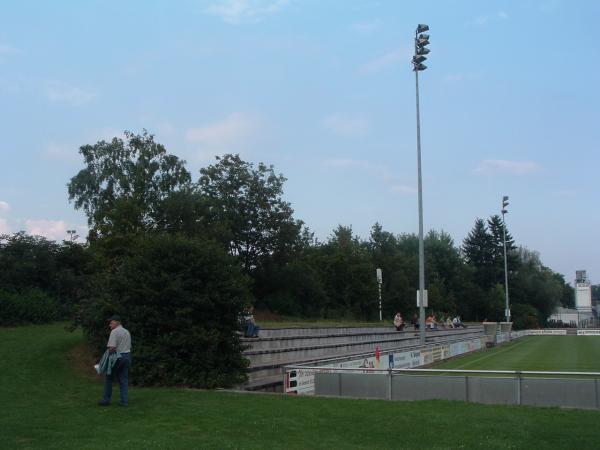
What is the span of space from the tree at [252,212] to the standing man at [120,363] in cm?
5296

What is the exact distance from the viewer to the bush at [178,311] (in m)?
15.5

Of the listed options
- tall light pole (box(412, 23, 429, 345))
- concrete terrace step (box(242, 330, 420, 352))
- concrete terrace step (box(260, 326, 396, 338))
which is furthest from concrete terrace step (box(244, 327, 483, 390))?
tall light pole (box(412, 23, 429, 345))

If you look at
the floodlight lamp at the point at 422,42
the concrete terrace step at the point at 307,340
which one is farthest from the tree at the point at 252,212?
the floodlight lamp at the point at 422,42

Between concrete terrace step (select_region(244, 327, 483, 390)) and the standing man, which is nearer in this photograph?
the standing man

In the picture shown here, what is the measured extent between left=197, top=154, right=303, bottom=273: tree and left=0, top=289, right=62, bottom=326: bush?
39.6 metres

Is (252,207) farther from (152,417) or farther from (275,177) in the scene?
(152,417)

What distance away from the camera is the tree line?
15922 mm

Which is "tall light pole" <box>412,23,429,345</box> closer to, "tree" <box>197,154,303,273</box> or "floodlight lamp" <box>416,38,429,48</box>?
"floodlight lamp" <box>416,38,429,48</box>

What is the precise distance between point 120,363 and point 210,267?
4447 mm

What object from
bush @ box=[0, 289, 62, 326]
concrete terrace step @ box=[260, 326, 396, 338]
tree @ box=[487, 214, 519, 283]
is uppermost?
tree @ box=[487, 214, 519, 283]

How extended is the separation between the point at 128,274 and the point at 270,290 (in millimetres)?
50807

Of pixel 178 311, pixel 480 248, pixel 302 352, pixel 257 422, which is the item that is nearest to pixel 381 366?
pixel 302 352

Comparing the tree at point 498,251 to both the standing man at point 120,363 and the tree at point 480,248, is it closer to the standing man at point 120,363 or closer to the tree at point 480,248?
the tree at point 480,248

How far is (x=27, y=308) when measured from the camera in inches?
956
